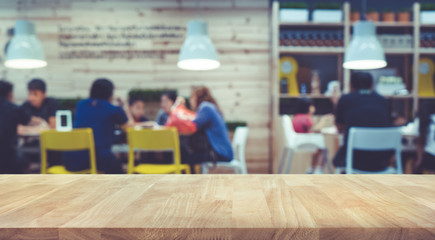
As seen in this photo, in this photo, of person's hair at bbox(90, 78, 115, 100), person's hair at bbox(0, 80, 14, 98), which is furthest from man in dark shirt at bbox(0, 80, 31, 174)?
person's hair at bbox(90, 78, 115, 100)

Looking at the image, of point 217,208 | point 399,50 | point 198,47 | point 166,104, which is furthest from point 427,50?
point 217,208

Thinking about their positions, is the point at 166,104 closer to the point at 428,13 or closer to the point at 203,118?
the point at 203,118

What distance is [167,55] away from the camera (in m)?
5.59

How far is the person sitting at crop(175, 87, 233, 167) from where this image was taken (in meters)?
3.30

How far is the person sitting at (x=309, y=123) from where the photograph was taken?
4.38 meters

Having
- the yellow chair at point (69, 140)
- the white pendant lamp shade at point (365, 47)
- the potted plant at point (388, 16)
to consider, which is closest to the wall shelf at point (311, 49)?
the potted plant at point (388, 16)

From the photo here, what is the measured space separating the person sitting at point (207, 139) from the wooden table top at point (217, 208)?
99.4 inches

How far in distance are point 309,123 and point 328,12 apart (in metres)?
1.68

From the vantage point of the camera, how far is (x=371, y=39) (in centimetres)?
356

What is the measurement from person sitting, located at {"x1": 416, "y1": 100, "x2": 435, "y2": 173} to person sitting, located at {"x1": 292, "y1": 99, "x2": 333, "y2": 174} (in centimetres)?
139

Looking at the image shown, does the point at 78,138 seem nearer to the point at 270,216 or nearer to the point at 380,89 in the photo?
the point at 270,216

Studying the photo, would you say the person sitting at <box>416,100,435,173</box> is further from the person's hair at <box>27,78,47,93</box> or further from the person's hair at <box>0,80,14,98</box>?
the person's hair at <box>27,78,47,93</box>

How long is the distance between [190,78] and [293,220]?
205 inches

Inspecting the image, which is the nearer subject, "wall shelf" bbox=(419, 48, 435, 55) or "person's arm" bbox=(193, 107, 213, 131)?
"person's arm" bbox=(193, 107, 213, 131)
